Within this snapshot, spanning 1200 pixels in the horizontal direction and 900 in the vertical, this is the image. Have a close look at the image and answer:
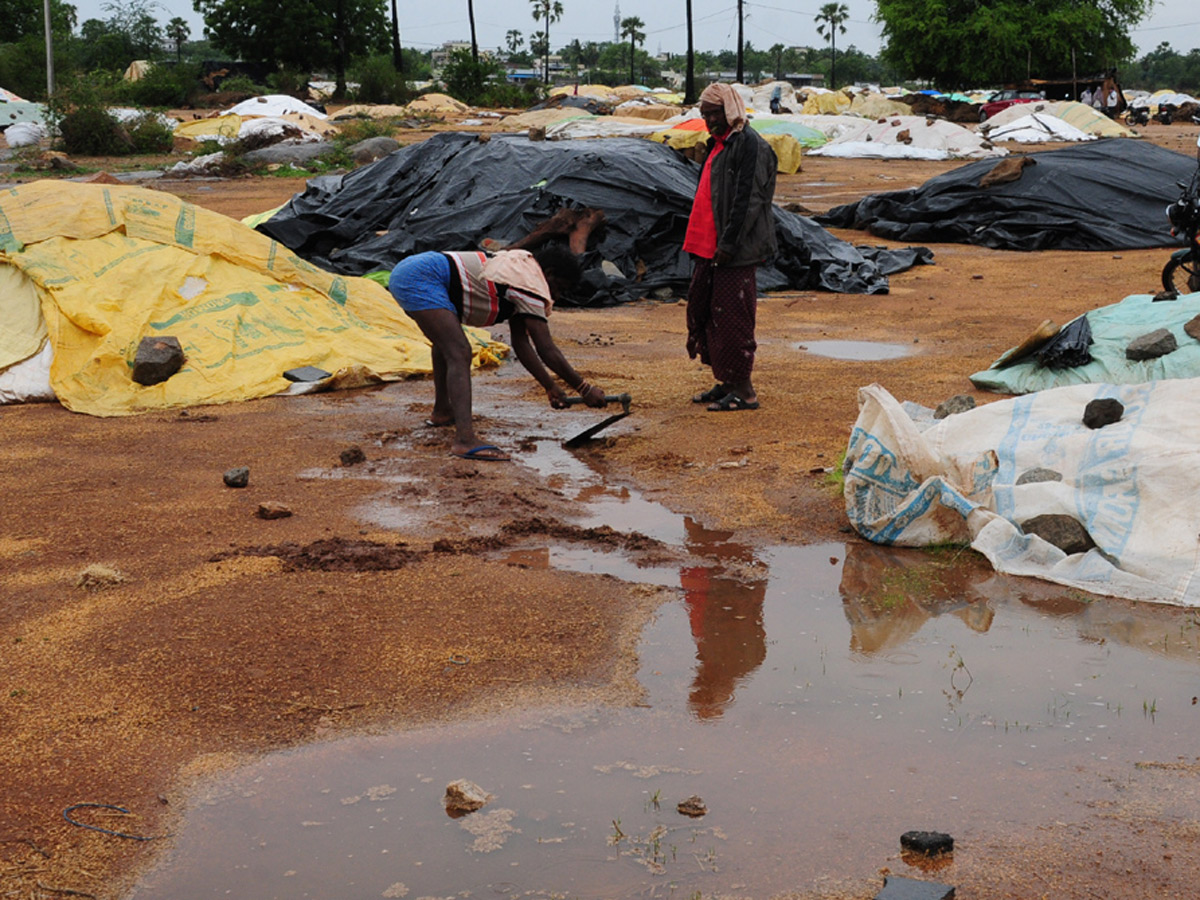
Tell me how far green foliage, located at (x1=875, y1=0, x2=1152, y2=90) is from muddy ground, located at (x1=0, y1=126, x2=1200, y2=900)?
4052 cm

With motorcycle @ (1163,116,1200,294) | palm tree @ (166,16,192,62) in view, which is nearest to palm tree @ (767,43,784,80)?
palm tree @ (166,16,192,62)

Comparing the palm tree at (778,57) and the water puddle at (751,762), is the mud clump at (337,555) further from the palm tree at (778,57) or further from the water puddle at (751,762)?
the palm tree at (778,57)

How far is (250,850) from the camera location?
8.59 feet

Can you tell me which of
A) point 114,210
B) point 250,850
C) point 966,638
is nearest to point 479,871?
point 250,850

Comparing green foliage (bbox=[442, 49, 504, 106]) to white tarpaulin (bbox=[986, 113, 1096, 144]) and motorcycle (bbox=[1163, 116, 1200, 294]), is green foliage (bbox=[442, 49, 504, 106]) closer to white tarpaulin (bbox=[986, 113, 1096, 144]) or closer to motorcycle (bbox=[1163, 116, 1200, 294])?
white tarpaulin (bbox=[986, 113, 1096, 144])

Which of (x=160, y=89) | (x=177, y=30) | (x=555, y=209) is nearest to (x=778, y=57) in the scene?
(x=177, y=30)

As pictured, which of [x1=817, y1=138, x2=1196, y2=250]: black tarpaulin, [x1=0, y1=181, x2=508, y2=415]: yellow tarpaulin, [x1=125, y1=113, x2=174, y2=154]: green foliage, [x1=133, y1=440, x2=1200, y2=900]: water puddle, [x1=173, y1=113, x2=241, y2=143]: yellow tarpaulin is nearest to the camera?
[x1=133, y1=440, x2=1200, y2=900]: water puddle

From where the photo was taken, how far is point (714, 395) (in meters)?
7.02

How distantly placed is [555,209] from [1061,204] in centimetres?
647

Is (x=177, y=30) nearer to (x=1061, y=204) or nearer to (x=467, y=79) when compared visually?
(x=467, y=79)

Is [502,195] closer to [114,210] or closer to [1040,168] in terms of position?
[114,210]

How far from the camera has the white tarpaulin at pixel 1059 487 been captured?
13.6ft

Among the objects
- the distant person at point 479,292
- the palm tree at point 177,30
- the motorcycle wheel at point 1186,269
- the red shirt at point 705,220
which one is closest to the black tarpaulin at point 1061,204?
the motorcycle wheel at point 1186,269

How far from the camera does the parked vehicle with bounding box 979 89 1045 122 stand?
3688cm
